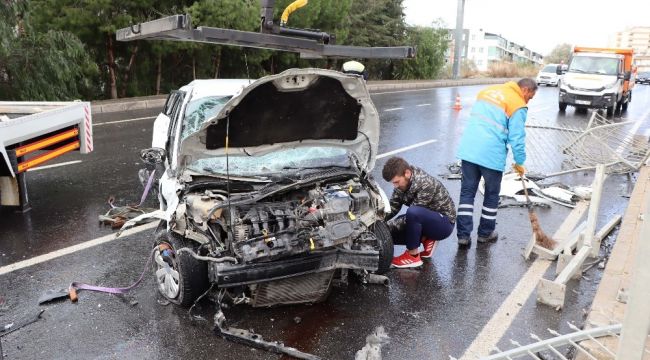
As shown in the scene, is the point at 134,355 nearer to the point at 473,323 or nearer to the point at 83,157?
the point at 473,323

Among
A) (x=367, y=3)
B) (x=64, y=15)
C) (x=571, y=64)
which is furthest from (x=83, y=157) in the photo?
(x=367, y=3)

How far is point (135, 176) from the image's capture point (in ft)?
26.7

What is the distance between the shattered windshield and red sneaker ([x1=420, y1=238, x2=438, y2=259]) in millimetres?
2415

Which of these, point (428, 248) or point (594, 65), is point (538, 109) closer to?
point (594, 65)

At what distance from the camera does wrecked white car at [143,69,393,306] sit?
3.90 metres

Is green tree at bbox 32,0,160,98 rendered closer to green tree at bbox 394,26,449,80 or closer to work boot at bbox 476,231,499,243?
work boot at bbox 476,231,499,243

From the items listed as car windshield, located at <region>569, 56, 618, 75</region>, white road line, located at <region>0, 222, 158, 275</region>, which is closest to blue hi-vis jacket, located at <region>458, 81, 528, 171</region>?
white road line, located at <region>0, 222, 158, 275</region>

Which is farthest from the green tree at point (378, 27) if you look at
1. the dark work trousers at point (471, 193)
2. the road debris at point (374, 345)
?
the road debris at point (374, 345)

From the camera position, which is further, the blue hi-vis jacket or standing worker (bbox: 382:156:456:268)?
the blue hi-vis jacket

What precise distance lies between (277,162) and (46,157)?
3.56m

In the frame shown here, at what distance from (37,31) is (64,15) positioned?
39.5 inches

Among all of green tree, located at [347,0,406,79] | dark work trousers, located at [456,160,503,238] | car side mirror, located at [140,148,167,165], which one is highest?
green tree, located at [347,0,406,79]

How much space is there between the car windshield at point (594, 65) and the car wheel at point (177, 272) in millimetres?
17677

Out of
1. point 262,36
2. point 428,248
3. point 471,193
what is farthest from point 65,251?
point 471,193
